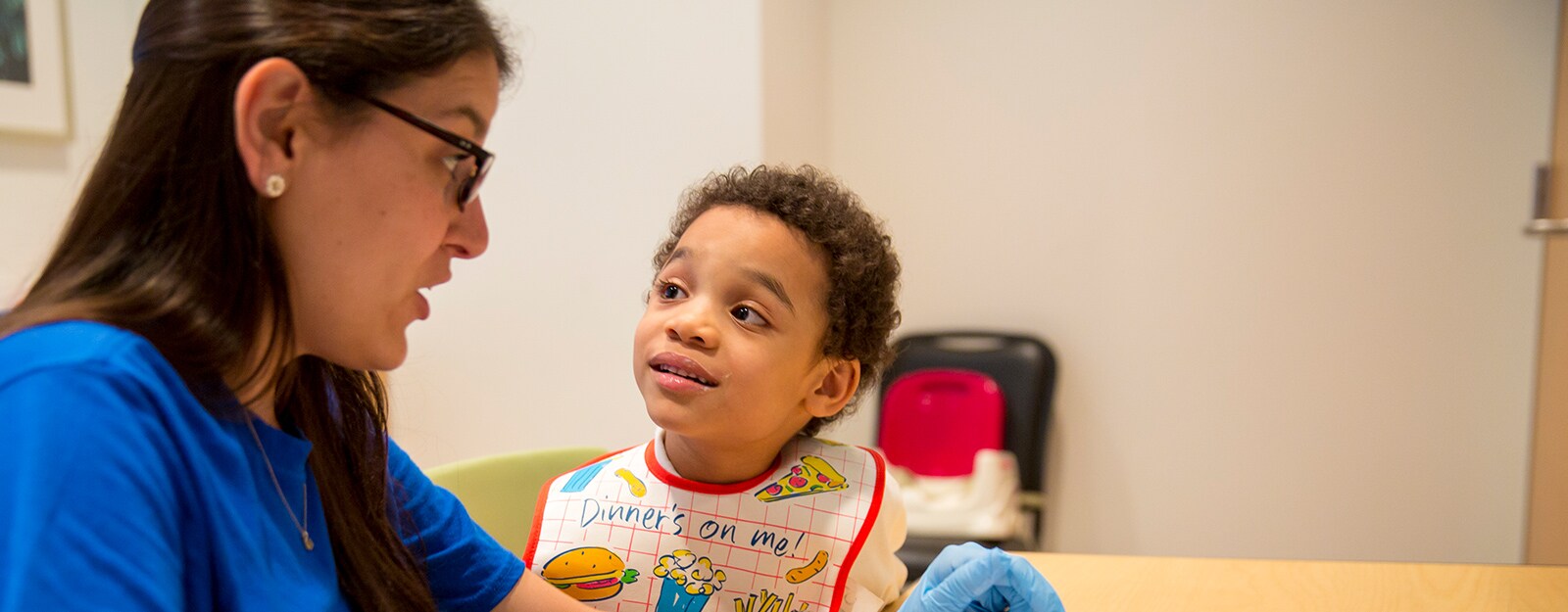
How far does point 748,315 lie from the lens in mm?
1267

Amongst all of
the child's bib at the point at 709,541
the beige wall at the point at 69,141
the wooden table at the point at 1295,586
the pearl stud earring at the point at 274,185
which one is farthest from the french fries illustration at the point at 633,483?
the beige wall at the point at 69,141

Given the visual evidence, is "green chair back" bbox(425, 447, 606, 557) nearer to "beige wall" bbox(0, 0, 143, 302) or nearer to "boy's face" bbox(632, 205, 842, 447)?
"boy's face" bbox(632, 205, 842, 447)

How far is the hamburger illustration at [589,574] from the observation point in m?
1.26

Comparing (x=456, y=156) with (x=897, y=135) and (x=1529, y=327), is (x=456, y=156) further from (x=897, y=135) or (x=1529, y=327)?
(x=1529, y=327)

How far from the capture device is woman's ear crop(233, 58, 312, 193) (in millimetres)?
726

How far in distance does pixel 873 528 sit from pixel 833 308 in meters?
0.27

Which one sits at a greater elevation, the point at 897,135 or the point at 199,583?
the point at 897,135

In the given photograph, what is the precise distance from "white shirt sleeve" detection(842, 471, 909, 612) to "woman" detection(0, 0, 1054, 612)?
561 millimetres

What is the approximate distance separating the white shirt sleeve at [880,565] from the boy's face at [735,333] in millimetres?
150

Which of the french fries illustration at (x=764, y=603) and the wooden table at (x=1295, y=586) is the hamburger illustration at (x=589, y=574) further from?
the wooden table at (x=1295, y=586)

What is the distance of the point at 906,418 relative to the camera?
10.9 ft

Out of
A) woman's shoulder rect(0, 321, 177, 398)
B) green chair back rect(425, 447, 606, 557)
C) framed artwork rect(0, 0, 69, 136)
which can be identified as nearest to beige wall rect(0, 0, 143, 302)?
framed artwork rect(0, 0, 69, 136)

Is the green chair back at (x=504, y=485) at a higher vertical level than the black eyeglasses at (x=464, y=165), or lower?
lower

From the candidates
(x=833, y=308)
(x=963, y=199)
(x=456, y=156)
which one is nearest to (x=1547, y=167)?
(x=963, y=199)
